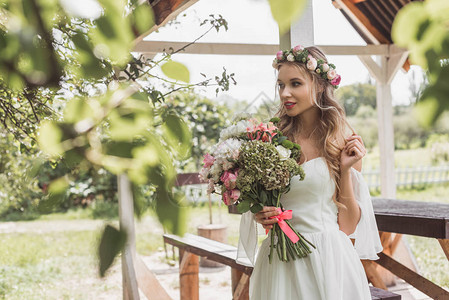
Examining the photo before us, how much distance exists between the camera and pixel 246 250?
2.48 metres

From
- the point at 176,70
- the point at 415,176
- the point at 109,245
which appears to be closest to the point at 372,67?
the point at 176,70

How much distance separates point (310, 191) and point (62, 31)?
1791 mm

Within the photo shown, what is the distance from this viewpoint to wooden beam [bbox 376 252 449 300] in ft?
11.7

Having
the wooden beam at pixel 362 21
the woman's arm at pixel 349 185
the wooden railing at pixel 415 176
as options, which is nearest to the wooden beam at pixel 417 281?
the woman's arm at pixel 349 185

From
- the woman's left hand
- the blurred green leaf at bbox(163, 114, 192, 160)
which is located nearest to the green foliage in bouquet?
the woman's left hand

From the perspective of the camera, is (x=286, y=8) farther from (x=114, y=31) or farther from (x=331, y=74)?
(x=331, y=74)

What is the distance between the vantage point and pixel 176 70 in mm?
508

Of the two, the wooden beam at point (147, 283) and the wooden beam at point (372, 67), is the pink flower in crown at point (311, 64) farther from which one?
the wooden beam at point (372, 67)

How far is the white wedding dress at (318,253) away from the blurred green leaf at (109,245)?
1.78 metres

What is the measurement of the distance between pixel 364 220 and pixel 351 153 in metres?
0.31

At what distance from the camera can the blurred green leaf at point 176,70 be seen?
1.66 ft

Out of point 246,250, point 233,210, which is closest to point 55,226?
point 233,210

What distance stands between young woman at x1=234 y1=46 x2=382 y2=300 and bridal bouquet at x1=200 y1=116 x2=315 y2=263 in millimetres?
64

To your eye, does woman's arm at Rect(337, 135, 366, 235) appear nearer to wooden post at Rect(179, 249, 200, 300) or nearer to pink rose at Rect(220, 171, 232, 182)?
pink rose at Rect(220, 171, 232, 182)
